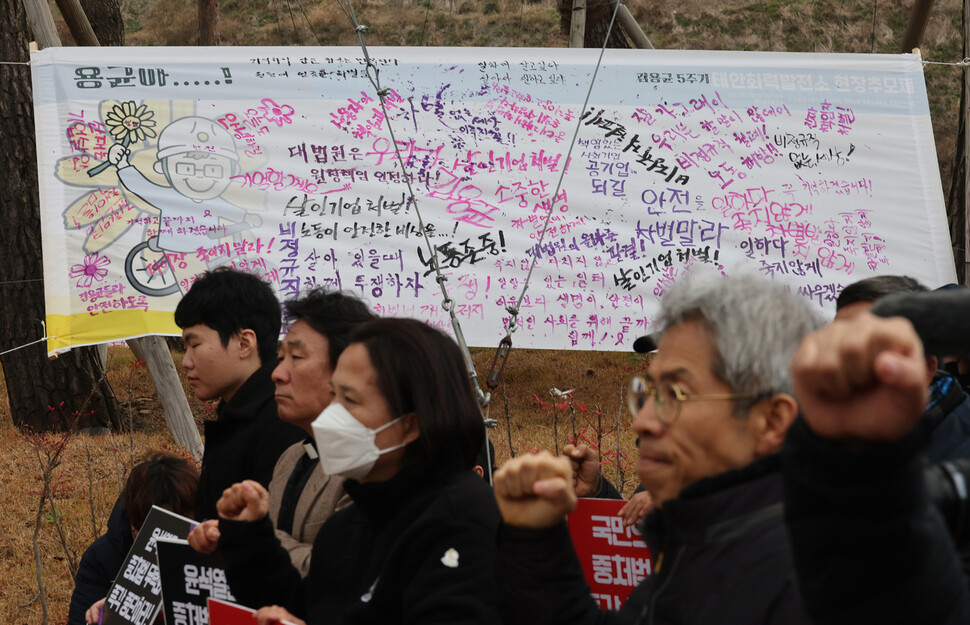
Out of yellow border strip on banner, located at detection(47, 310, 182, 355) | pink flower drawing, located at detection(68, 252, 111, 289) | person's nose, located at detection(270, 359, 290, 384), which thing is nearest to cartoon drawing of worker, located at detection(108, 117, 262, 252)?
pink flower drawing, located at detection(68, 252, 111, 289)

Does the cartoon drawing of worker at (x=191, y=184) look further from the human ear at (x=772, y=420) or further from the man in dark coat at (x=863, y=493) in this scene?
the man in dark coat at (x=863, y=493)

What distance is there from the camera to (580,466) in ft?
7.94

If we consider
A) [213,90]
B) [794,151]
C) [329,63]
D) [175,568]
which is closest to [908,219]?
[794,151]

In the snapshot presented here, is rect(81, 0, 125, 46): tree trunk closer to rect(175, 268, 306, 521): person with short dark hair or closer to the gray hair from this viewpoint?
rect(175, 268, 306, 521): person with short dark hair

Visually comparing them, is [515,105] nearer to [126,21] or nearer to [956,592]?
[956,592]

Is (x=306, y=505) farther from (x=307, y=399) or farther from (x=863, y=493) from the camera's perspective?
(x=863, y=493)

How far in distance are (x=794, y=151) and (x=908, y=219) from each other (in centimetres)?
64

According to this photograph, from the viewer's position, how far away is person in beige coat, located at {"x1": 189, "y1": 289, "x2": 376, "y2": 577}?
7.29ft

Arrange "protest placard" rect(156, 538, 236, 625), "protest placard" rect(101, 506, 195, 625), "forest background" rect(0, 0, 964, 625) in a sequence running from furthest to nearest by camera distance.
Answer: "forest background" rect(0, 0, 964, 625) < "protest placard" rect(101, 506, 195, 625) < "protest placard" rect(156, 538, 236, 625)

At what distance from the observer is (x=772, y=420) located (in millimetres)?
1288

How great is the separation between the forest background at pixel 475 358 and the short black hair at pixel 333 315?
158cm

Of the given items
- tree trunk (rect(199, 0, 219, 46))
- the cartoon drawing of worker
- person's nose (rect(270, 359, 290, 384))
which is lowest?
person's nose (rect(270, 359, 290, 384))

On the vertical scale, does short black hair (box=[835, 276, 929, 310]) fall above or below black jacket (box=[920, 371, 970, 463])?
above

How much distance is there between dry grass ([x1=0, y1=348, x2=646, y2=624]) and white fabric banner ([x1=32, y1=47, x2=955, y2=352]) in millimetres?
691
